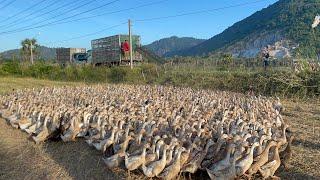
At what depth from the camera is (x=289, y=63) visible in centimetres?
2294

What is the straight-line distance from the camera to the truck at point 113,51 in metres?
35.8

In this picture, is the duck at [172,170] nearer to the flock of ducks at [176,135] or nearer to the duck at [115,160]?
the flock of ducks at [176,135]

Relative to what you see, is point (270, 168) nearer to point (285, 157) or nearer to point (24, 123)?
point (285, 157)

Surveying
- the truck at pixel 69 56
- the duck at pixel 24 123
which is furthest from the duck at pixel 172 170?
the truck at pixel 69 56

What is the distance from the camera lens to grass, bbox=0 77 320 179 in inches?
318

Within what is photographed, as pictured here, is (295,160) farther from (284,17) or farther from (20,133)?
(284,17)

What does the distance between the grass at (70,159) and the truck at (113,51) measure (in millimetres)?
23765

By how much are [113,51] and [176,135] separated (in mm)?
28538

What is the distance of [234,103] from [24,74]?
103 feet

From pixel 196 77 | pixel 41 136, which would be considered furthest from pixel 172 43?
pixel 41 136

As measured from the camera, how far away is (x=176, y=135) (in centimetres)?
852

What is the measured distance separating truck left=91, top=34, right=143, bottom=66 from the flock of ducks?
2265 cm

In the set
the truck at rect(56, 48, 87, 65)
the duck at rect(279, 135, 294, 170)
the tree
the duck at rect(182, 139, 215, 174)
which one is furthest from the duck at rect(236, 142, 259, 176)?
the tree

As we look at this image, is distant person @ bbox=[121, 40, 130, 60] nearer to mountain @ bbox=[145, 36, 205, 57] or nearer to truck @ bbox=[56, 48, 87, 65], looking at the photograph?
truck @ bbox=[56, 48, 87, 65]
